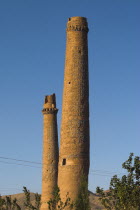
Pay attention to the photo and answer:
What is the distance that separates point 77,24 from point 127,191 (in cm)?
1286

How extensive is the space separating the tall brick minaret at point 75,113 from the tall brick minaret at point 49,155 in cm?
774

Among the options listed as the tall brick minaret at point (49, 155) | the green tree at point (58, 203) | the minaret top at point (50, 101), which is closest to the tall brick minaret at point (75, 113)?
the green tree at point (58, 203)

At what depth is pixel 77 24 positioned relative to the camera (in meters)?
31.2

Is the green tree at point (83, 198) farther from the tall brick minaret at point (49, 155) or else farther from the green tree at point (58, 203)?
the tall brick minaret at point (49, 155)

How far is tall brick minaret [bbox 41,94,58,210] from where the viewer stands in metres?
37.0

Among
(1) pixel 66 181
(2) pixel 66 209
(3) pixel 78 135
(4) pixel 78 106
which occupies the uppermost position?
(4) pixel 78 106

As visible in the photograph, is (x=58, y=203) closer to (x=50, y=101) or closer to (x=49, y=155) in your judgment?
(x=49, y=155)

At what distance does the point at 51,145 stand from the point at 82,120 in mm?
9154

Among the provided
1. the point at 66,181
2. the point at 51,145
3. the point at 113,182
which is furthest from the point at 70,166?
the point at 51,145

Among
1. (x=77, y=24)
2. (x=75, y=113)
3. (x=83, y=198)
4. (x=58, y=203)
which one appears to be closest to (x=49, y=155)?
(x=75, y=113)

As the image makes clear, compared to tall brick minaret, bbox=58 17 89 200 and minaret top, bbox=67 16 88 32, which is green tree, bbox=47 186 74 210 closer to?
tall brick minaret, bbox=58 17 89 200

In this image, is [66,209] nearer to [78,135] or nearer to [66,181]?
[66,181]

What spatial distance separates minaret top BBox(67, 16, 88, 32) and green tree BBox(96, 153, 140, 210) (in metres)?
10.5

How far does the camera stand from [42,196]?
3731 centimetres
